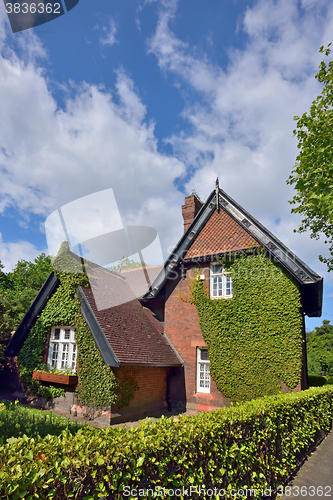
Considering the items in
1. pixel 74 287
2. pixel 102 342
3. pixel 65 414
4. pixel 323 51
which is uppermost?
pixel 323 51

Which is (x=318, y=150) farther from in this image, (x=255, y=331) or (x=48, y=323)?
(x=48, y=323)

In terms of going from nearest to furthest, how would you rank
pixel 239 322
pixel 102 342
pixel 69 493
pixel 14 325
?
pixel 69 493, pixel 102 342, pixel 239 322, pixel 14 325

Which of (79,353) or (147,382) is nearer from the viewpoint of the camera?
(79,353)

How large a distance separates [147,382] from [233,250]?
22.6ft

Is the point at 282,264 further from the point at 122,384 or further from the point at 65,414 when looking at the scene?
the point at 65,414

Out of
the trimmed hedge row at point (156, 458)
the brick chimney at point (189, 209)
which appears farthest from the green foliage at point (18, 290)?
the trimmed hedge row at point (156, 458)

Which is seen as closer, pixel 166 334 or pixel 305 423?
pixel 305 423

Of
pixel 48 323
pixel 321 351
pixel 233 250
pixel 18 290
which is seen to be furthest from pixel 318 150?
pixel 321 351

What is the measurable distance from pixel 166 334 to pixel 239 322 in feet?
12.7

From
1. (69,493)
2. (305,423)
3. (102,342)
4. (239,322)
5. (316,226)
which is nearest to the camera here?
(69,493)

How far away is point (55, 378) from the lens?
38.2 ft

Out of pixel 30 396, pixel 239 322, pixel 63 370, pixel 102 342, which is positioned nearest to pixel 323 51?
pixel 239 322

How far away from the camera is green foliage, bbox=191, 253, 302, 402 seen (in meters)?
11.3

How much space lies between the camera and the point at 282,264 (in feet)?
39.6
